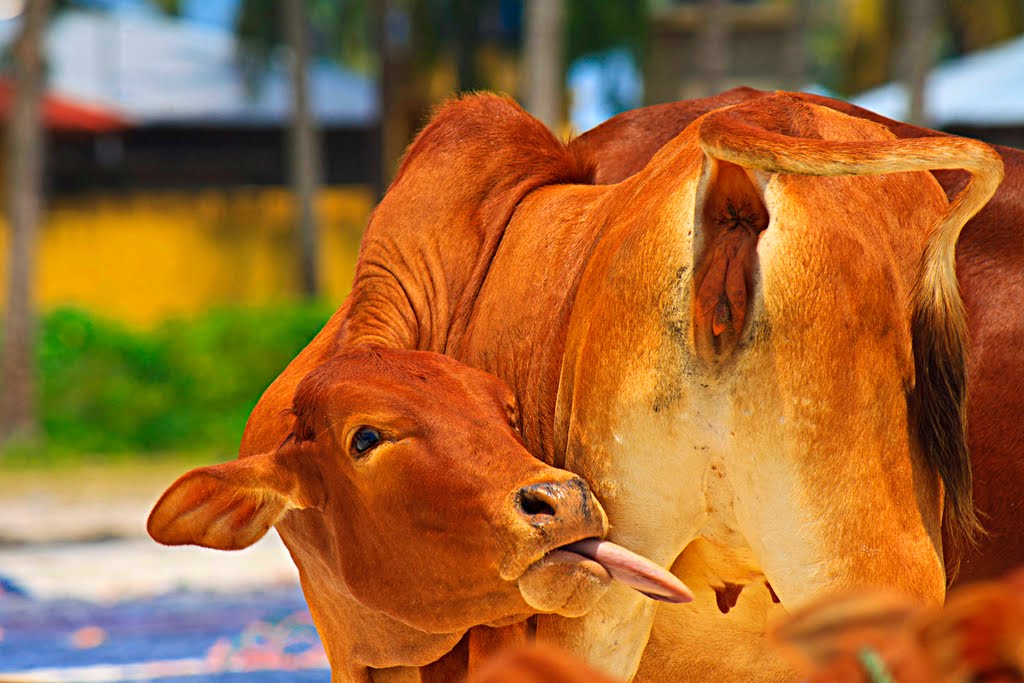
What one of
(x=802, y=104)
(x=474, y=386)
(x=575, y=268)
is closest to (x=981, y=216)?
(x=802, y=104)

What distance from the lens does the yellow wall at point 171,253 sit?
734 inches

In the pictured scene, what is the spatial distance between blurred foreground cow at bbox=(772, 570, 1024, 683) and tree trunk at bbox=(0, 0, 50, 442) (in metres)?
13.0

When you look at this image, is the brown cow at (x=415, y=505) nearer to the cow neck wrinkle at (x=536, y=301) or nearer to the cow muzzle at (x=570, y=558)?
the cow muzzle at (x=570, y=558)

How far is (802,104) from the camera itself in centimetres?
240

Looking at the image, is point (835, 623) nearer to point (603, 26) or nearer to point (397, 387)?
point (397, 387)

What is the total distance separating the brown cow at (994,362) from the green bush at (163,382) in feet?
36.1

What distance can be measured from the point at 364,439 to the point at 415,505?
14cm

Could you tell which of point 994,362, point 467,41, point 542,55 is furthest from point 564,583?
point 467,41

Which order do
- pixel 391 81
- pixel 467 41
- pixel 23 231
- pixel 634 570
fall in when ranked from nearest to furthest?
pixel 634 570
pixel 23 231
pixel 391 81
pixel 467 41

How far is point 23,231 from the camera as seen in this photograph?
13758 mm

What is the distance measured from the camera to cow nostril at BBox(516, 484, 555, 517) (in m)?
2.10

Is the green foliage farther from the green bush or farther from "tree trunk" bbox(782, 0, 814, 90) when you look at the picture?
the green bush

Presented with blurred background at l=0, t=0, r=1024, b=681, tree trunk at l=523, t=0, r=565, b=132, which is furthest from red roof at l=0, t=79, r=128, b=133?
tree trunk at l=523, t=0, r=565, b=132

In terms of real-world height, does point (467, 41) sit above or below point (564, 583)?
below
